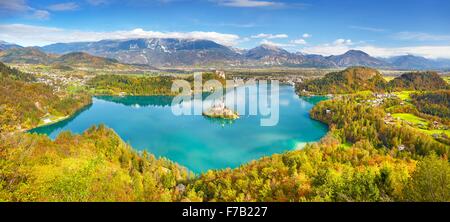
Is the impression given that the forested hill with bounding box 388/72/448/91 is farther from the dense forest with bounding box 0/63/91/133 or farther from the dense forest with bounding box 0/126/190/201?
the dense forest with bounding box 0/126/190/201

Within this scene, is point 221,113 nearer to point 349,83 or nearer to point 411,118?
point 411,118

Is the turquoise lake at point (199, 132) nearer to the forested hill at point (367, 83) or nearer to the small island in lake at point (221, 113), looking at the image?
the small island in lake at point (221, 113)

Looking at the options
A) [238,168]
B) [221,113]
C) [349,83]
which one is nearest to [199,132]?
[221,113]

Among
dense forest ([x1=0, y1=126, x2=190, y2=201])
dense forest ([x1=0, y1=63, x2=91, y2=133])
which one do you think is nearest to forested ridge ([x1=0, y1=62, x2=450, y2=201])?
dense forest ([x1=0, y1=126, x2=190, y2=201])

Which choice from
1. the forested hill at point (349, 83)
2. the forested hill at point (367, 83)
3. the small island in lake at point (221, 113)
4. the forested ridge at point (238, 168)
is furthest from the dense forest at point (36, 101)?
the forested hill at point (349, 83)

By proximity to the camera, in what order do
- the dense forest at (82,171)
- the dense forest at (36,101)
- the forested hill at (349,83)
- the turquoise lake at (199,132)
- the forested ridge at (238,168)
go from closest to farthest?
the dense forest at (82,171), the forested ridge at (238,168), the turquoise lake at (199,132), the dense forest at (36,101), the forested hill at (349,83)

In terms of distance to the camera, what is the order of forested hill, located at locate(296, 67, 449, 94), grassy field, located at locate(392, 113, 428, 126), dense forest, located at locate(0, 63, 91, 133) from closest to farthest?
grassy field, located at locate(392, 113, 428, 126), dense forest, located at locate(0, 63, 91, 133), forested hill, located at locate(296, 67, 449, 94)
